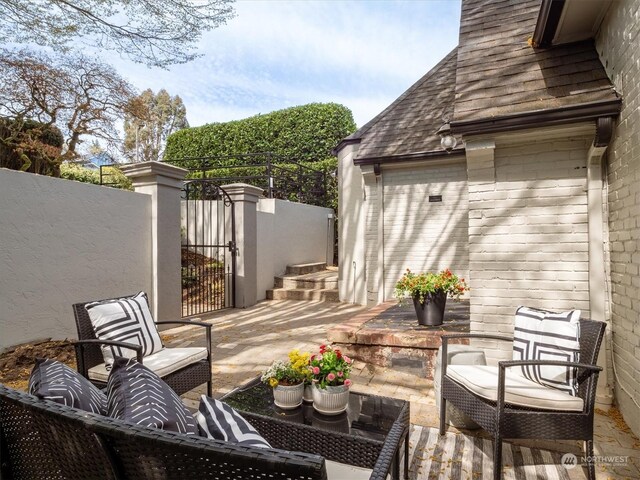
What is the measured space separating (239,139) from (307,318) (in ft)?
27.3

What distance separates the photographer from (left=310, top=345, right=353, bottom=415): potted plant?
2.17m

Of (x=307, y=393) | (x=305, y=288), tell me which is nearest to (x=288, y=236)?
(x=305, y=288)

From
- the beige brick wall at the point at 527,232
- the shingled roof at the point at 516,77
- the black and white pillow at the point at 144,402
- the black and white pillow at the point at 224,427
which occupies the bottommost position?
the black and white pillow at the point at 224,427

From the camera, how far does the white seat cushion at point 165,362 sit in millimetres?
2695

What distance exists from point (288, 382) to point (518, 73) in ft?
12.0

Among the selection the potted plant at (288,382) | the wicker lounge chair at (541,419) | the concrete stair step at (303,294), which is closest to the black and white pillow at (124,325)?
the potted plant at (288,382)

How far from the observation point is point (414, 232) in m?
7.16

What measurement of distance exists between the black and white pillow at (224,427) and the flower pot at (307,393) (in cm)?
109

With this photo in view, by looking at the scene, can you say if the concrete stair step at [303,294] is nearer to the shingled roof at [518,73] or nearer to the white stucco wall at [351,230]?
the white stucco wall at [351,230]

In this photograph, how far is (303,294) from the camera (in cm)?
891

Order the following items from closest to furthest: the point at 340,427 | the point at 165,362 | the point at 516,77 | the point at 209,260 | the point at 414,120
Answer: the point at 340,427 < the point at 165,362 < the point at 516,77 < the point at 414,120 < the point at 209,260

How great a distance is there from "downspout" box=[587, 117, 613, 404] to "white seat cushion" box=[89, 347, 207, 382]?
11.2ft

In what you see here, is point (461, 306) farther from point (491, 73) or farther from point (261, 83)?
point (261, 83)

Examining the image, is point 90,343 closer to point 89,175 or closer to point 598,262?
point 598,262
